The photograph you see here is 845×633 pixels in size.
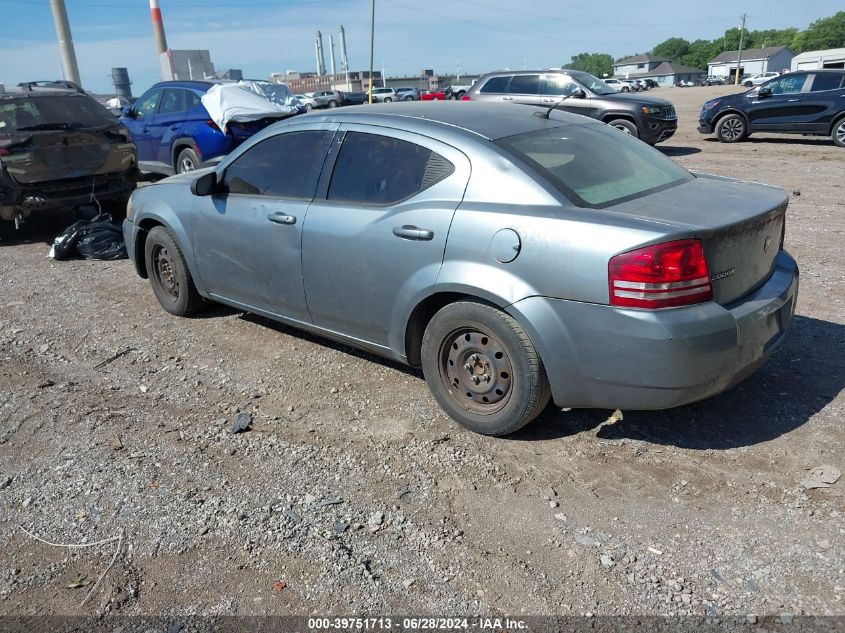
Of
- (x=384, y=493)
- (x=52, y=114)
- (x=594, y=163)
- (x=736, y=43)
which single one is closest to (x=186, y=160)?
(x=52, y=114)

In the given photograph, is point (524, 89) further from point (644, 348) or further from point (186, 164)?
point (644, 348)

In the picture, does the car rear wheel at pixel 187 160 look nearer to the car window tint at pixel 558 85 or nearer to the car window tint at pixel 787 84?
the car window tint at pixel 558 85

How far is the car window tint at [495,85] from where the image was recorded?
1524 cm

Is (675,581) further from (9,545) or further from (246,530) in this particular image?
(9,545)

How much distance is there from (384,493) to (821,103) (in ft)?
50.7

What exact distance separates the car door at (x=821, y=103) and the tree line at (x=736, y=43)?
123198 mm

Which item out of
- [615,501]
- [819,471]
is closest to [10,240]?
[615,501]

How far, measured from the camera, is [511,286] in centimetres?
329

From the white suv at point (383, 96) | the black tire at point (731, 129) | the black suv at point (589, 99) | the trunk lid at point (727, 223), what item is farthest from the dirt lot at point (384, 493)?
the white suv at point (383, 96)

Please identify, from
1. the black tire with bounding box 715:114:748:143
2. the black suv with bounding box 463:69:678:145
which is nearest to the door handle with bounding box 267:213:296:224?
the black suv with bounding box 463:69:678:145

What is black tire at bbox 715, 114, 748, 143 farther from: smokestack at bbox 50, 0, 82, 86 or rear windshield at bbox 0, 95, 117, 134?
smokestack at bbox 50, 0, 82, 86

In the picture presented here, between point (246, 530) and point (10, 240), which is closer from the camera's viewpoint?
point (246, 530)

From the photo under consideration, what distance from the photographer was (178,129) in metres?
Result: 11.1

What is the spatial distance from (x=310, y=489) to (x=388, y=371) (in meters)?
1.38
